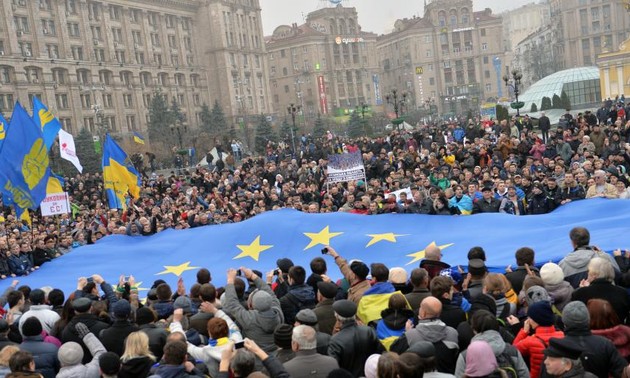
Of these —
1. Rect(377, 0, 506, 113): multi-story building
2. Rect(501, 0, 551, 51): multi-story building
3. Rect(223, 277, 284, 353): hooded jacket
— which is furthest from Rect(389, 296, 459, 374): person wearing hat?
Rect(501, 0, 551, 51): multi-story building

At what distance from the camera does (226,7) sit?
3725 inches

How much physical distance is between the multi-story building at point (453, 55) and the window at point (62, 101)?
64.5 m

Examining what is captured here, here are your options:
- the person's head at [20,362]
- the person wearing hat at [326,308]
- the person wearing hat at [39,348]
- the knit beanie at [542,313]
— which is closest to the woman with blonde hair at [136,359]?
the person's head at [20,362]

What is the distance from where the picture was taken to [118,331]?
6.70 m

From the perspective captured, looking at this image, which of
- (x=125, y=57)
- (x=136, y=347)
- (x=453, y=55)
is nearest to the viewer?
(x=136, y=347)

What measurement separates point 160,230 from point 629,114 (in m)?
16.8

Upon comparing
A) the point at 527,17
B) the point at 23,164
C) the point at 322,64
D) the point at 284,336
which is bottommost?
the point at 284,336

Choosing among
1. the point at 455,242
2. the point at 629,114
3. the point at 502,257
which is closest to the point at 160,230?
the point at 455,242

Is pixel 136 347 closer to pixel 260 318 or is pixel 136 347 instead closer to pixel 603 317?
pixel 260 318

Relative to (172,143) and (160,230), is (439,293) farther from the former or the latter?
(172,143)

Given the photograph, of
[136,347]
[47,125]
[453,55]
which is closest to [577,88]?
[453,55]

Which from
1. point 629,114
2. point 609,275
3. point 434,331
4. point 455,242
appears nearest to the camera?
point 434,331

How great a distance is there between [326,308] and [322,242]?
18.3 ft

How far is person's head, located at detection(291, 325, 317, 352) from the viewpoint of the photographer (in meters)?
5.46
